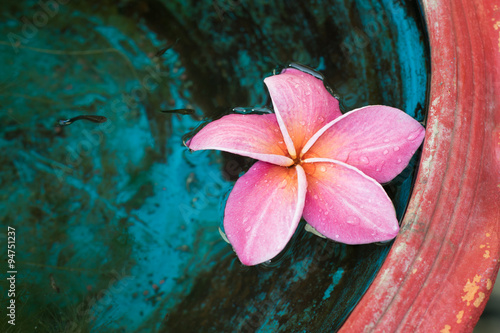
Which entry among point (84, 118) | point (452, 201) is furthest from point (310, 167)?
point (84, 118)

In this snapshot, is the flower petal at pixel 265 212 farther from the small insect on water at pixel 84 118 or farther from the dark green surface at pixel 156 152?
the small insect on water at pixel 84 118

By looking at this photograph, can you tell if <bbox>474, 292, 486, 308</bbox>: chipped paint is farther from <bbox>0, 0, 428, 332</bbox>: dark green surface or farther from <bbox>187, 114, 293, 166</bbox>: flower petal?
<bbox>187, 114, 293, 166</bbox>: flower petal

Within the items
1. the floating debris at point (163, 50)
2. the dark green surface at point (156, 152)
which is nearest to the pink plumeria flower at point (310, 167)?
the dark green surface at point (156, 152)

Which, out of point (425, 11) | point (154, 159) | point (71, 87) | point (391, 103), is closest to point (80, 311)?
point (154, 159)

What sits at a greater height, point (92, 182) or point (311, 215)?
point (311, 215)

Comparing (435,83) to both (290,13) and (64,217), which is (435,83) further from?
(64,217)

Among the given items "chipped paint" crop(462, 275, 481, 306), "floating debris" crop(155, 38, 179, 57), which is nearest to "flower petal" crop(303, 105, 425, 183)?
"chipped paint" crop(462, 275, 481, 306)

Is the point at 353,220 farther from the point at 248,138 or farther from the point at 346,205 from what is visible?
the point at 248,138
